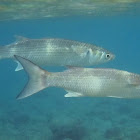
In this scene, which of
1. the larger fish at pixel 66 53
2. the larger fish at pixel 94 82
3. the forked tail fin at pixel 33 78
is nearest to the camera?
the forked tail fin at pixel 33 78

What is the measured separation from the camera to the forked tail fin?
5.82 metres

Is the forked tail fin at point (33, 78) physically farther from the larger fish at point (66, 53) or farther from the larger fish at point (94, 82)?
the larger fish at point (66, 53)

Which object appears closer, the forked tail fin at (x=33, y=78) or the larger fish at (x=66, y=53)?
the forked tail fin at (x=33, y=78)

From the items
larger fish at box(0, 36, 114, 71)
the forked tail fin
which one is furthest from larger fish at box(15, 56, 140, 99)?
larger fish at box(0, 36, 114, 71)

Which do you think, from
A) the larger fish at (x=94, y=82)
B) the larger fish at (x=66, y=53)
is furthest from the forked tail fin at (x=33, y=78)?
the larger fish at (x=66, y=53)

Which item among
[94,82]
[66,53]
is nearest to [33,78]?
[94,82]

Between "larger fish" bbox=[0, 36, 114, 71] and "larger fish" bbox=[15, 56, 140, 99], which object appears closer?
"larger fish" bbox=[15, 56, 140, 99]

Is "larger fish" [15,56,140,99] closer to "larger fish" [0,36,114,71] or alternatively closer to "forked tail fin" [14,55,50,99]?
"forked tail fin" [14,55,50,99]

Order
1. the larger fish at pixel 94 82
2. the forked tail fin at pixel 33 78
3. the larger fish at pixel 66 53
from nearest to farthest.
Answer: the forked tail fin at pixel 33 78 → the larger fish at pixel 94 82 → the larger fish at pixel 66 53

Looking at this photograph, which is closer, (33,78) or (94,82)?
(33,78)

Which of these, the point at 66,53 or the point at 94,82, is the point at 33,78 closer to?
the point at 94,82

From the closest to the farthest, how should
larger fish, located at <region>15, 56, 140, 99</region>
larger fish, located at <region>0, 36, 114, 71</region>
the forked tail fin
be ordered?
1. the forked tail fin
2. larger fish, located at <region>15, 56, 140, 99</region>
3. larger fish, located at <region>0, 36, 114, 71</region>

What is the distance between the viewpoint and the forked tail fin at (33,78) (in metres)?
5.82

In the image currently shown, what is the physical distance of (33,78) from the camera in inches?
238
